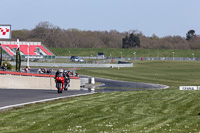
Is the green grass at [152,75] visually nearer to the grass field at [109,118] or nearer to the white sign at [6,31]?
the white sign at [6,31]

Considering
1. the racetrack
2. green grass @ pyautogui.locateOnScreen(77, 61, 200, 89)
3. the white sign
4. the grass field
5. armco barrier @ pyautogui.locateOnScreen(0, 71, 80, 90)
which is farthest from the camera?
green grass @ pyautogui.locateOnScreen(77, 61, 200, 89)

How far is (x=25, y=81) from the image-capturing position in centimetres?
3481

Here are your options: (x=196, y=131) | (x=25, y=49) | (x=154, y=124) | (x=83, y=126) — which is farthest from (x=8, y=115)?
(x=25, y=49)

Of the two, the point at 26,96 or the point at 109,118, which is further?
the point at 26,96

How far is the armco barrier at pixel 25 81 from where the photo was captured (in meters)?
Result: 33.5

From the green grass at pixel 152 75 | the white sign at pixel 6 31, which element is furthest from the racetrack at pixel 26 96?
the green grass at pixel 152 75

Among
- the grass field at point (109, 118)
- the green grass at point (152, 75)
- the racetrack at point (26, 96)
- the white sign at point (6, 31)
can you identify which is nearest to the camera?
the grass field at point (109, 118)

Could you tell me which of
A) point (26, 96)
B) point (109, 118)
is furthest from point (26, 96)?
point (109, 118)

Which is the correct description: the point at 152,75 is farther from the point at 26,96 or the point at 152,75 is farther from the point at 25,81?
the point at 26,96

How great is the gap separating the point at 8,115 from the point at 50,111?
6.05 ft

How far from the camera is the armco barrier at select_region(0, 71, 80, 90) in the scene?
3350 cm

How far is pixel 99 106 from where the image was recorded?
758 inches

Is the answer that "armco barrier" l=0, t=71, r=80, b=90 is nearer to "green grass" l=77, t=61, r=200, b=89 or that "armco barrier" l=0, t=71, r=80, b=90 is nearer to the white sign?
the white sign

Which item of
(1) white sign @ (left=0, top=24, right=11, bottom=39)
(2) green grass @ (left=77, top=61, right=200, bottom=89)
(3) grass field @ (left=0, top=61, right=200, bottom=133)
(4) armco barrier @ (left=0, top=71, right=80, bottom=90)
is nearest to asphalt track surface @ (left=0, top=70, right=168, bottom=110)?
(3) grass field @ (left=0, top=61, right=200, bottom=133)
